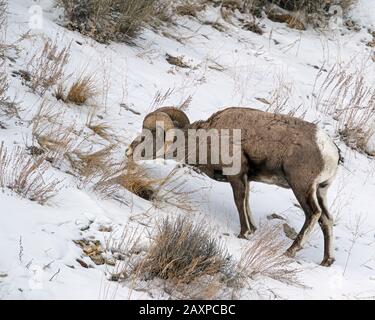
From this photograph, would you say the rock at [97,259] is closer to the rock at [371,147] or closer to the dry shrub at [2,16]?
the dry shrub at [2,16]

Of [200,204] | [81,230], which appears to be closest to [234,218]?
[200,204]

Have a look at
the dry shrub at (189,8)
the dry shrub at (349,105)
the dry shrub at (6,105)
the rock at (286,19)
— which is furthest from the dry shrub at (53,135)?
the rock at (286,19)

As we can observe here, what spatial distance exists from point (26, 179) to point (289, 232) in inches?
123

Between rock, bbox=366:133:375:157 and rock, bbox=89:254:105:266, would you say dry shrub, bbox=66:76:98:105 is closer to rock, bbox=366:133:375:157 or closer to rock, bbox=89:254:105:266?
rock, bbox=89:254:105:266

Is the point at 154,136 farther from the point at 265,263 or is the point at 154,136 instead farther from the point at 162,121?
the point at 265,263

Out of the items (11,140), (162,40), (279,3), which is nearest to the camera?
(11,140)

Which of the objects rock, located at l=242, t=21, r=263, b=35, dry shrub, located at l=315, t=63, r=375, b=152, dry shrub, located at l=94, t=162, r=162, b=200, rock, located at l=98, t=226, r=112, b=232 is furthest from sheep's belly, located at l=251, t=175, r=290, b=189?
rock, located at l=242, t=21, r=263, b=35

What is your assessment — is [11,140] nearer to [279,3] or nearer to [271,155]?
[271,155]

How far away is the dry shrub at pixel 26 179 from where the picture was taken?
A: 5.42 metres

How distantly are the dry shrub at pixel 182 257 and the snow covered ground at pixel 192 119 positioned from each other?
0.21 meters

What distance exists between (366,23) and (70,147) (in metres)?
8.73

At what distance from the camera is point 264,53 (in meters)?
11.6
